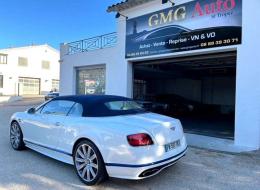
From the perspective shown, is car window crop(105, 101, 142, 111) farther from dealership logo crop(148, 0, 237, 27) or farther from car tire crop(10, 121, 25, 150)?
dealership logo crop(148, 0, 237, 27)

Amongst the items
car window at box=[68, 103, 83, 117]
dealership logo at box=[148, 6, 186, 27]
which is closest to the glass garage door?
dealership logo at box=[148, 6, 186, 27]

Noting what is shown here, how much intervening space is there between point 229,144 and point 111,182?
4294mm

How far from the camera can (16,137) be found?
6.30m

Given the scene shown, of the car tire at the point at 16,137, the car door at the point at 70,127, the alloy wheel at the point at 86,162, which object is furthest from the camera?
the car tire at the point at 16,137

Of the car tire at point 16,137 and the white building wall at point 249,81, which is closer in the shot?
the car tire at point 16,137

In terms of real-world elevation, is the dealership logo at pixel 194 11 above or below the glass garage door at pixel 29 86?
above

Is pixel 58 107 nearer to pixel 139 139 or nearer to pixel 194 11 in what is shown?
pixel 139 139

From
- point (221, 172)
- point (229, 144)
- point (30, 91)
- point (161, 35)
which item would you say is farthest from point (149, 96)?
point (30, 91)

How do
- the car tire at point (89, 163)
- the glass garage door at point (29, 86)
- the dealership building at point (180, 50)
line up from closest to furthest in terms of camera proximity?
the car tire at point (89, 163)
the dealership building at point (180, 50)
the glass garage door at point (29, 86)

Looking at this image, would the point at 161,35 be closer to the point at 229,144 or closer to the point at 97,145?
the point at 229,144

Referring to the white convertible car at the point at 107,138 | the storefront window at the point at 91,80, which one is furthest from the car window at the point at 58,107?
the storefront window at the point at 91,80

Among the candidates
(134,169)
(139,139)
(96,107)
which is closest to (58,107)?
(96,107)

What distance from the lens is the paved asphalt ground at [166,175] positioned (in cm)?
414

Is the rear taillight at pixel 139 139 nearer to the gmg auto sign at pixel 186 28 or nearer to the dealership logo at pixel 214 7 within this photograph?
the gmg auto sign at pixel 186 28
